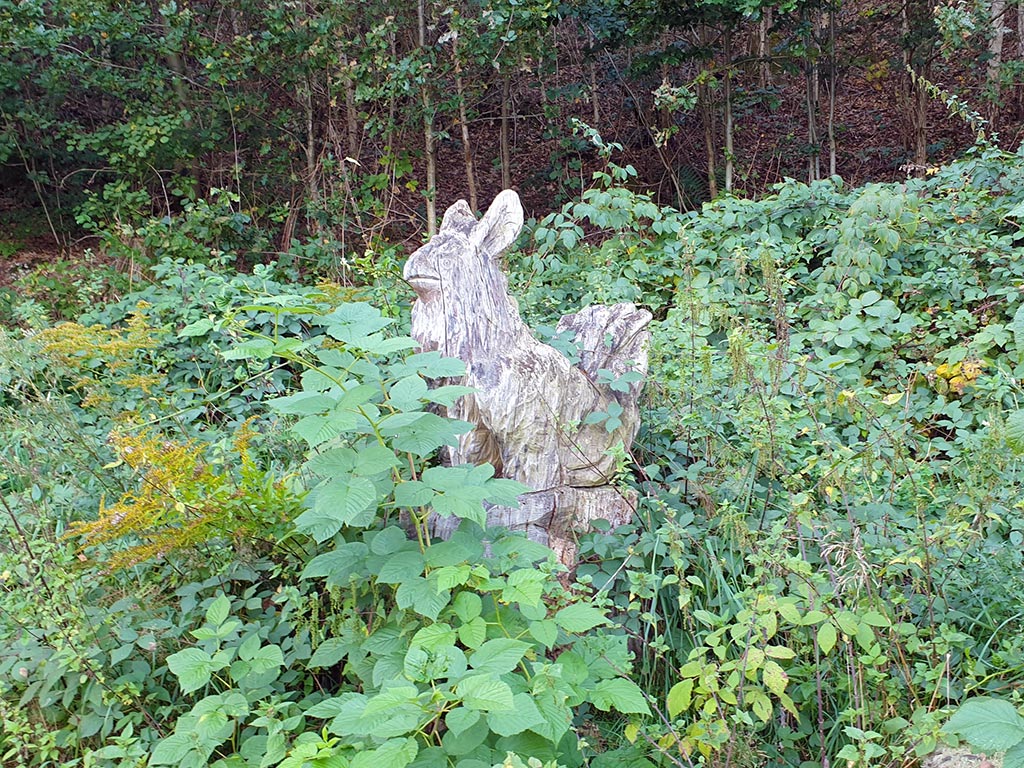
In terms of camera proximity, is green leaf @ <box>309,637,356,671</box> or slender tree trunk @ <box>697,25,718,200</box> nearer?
green leaf @ <box>309,637,356,671</box>

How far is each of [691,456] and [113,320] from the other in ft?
14.7

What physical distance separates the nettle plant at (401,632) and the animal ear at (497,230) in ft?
3.46

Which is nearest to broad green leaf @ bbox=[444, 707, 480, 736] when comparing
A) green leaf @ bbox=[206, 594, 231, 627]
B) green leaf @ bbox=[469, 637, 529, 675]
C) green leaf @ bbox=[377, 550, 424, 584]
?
green leaf @ bbox=[469, 637, 529, 675]

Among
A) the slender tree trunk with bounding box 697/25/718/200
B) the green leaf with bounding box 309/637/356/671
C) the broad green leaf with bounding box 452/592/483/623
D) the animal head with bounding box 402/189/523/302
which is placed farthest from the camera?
the slender tree trunk with bounding box 697/25/718/200

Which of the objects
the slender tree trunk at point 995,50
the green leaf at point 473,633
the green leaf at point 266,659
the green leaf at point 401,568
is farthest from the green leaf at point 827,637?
the slender tree trunk at point 995,50

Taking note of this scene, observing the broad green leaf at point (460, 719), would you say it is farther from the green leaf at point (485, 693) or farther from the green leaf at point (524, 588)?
the green leaf at point (524, 588)

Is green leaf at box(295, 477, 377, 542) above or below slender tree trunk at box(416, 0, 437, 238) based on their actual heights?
below

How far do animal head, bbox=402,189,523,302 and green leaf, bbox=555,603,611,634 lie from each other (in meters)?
1.37

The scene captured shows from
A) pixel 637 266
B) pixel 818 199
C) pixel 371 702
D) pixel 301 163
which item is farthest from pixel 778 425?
pixel 301 163

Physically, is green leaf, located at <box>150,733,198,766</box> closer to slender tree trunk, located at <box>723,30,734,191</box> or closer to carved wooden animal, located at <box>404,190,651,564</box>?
carved wooden animal, located at <box>404,190,651,564</box>

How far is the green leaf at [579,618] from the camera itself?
1880 mm

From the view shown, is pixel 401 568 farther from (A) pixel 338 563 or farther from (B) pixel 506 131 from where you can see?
(B) pixel 506 131

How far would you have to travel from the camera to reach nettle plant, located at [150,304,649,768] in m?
1.69

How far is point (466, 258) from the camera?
3039 mm
